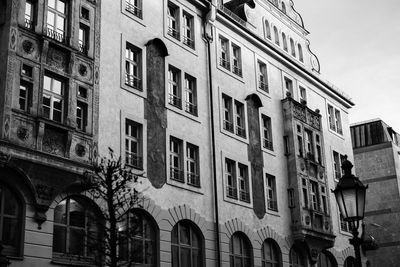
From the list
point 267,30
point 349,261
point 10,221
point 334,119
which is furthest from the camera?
point 334,119

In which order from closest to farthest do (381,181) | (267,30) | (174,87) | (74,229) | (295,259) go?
(74,229) → (174,87) → (295,259) → (267,30) → (381,181)

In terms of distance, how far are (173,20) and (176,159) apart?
720 centimetres

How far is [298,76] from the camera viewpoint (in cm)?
4097

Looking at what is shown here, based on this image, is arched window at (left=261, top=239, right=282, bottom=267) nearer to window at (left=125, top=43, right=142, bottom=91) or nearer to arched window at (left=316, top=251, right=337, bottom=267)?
arched window at (left=316, top=251, right=337, bottom=267)

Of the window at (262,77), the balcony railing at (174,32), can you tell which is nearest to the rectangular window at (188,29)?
the balcony railing at (174,32)

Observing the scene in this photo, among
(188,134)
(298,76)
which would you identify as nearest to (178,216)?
(188,134)

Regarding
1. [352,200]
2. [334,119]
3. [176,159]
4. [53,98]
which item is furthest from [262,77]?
[352,200]

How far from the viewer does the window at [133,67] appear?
88.9ft

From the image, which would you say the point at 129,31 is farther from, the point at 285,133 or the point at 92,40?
the point at 285,133

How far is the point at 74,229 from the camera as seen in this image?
74.4 ft

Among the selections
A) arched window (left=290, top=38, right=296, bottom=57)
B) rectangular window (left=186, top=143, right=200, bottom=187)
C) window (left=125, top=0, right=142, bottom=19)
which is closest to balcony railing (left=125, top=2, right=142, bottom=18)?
window (left=125, top=0, right=142, bottom=19)

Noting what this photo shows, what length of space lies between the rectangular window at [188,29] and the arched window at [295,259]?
41.7ft

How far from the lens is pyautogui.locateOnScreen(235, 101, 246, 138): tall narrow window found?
109ft

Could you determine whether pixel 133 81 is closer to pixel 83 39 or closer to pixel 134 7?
pixel 83 39
